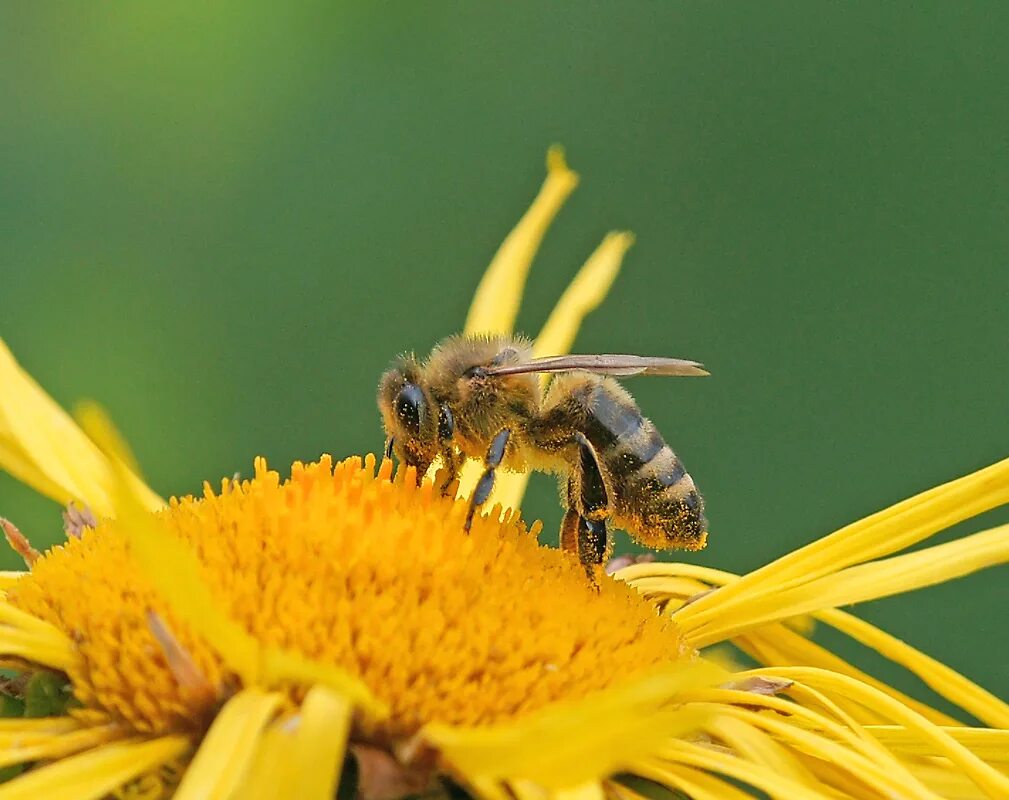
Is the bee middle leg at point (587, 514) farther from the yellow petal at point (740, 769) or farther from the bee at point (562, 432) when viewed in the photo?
the yellow petal at point (740, 769)

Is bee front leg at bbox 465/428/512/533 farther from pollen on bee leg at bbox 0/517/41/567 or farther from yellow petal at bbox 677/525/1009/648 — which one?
pollen on bee leg at bbox 0/517/41/567

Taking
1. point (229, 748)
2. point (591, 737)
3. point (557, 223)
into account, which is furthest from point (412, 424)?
point (557, 223)

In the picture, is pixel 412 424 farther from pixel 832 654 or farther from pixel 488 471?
pixel 832 654

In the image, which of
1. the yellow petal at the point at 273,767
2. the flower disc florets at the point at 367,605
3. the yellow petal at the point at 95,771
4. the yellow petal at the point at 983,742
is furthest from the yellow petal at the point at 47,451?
the yellow petal at the point at 983,742

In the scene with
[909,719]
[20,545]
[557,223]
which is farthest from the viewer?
[557,223]

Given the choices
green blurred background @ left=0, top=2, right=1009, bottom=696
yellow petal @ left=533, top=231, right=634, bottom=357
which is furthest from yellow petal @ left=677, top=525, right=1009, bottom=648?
green blurred background @ left=0, top=2, right=1009, bottom=696

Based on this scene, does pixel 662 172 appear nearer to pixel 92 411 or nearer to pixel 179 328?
pixel 179 328
